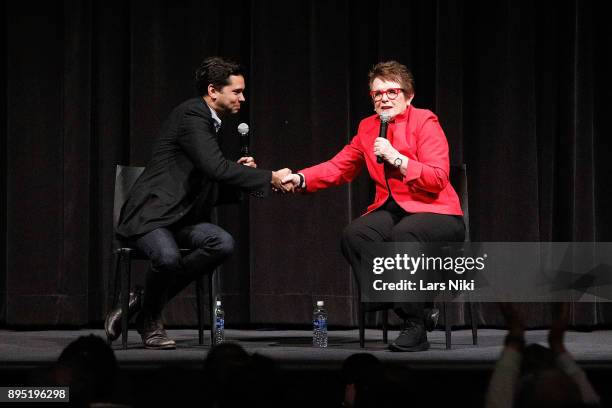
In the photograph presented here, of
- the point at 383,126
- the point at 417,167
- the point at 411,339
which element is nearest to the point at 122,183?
the point at 383,126

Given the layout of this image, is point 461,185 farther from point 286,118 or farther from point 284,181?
point 286,118

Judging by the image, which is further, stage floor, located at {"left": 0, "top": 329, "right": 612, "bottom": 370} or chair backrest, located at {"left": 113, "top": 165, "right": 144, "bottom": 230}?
chair backrest, located at {"left": 113, "top": 165, "right": 144, "bottom": 230}

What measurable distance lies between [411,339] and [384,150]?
2.36 ft

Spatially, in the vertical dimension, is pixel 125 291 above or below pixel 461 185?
below

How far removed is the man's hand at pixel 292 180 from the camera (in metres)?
3.98

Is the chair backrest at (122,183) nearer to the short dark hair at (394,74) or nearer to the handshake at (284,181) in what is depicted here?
the handshake at (284,181)

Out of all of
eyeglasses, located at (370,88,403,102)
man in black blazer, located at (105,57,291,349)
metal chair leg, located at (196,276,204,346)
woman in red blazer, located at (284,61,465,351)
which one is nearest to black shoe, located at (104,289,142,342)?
man in black blazer, located at (105,57,291,349)

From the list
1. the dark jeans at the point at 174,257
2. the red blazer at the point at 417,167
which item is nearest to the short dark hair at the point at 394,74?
the red blazer at the point at 417,167

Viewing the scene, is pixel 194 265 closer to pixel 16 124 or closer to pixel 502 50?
pixel 16 124

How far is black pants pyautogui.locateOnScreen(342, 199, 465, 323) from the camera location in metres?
3.57

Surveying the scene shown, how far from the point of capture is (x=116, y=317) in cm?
363

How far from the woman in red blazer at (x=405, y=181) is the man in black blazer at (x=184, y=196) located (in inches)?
17.5

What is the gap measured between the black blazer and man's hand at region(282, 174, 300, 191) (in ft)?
0.71

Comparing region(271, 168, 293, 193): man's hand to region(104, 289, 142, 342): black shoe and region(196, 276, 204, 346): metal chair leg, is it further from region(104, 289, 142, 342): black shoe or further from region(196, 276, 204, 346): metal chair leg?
region(104, 289, 142, 342): black shoe
